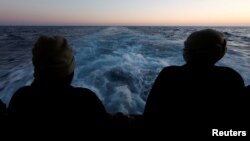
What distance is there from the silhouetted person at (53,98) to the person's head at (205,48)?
2.32 feet

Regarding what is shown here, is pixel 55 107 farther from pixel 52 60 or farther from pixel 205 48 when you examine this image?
pixel 205 48

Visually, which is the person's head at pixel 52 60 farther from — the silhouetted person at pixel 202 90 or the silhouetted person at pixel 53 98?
the silhouetted person at pixel 202 90

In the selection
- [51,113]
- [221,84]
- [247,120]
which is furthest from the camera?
[247,120]

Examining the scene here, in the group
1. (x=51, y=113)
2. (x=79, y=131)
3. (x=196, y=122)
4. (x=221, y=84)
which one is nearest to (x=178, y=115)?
(x=196, y=122)

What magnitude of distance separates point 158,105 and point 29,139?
85cm

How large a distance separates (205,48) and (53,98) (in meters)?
0.97

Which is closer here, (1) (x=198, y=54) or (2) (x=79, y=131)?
(2) (x=79, y=131)

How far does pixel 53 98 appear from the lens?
3.93ft

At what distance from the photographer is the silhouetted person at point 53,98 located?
3.96ft

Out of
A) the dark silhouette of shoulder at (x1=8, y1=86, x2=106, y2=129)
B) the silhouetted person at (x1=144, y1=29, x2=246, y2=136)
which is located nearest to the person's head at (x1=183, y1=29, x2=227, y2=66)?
the silhouetted person at (x1=144, y1=29, x2=246, y2=136)

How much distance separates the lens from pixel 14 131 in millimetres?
1301

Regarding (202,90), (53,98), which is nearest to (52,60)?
(53,98)

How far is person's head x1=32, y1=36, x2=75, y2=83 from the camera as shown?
1220 millimetres

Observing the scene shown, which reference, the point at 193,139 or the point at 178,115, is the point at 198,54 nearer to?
the point at 178,115
